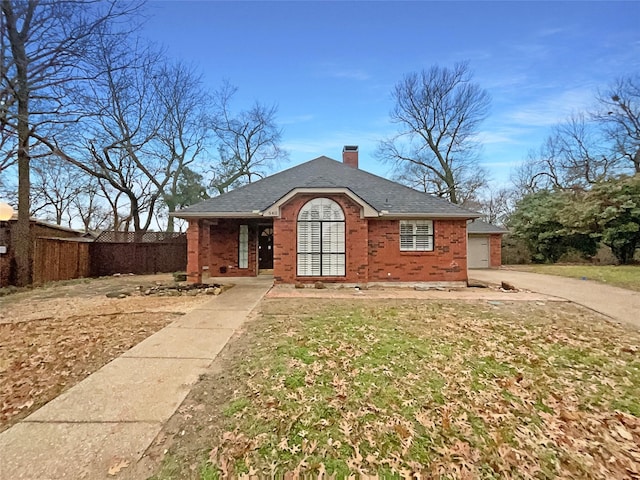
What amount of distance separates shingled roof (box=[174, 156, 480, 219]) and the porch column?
0.51m

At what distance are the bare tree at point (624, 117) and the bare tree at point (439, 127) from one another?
8.33m

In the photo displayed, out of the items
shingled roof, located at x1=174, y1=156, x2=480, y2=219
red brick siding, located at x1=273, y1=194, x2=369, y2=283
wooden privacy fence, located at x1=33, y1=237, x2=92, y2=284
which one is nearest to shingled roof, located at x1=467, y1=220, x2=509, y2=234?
shingled roof, located at x1=174, y1=156, x2=480, y2=219

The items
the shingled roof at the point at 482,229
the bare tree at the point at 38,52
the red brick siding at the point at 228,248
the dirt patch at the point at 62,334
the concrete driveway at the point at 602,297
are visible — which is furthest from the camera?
the shingled roof at the point at 482,229

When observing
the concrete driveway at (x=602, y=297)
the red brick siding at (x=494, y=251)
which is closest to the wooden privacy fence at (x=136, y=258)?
the concrete driveway at (x=602, y=297)

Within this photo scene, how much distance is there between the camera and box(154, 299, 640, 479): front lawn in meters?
2.60

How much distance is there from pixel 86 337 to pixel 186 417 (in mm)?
3620

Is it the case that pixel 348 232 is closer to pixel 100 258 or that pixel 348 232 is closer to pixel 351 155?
pixel 351 155

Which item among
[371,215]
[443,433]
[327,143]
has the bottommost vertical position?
[443,433]

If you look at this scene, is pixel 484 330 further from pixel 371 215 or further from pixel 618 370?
pixel 371 215

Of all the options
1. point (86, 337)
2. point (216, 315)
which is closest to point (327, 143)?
point (216, 315)

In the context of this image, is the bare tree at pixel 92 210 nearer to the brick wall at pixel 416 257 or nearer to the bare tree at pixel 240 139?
the bare tree at pixel 240 139

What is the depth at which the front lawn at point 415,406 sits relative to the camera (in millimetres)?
2604

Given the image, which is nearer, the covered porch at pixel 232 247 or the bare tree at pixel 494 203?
the covered porch at pixel 232 247

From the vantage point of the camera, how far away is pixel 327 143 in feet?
82.1
